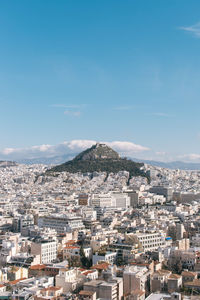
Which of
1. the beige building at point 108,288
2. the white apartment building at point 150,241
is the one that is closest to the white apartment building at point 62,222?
the white apartment building at point 150,241

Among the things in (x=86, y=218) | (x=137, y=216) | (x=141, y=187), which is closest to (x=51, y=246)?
(x=86, y=218)

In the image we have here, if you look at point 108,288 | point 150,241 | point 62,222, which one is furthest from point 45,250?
point 62,222

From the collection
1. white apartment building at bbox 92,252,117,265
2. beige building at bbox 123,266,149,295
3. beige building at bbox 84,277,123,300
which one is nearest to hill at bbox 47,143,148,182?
white apartment building at bbox 92,252,117,265

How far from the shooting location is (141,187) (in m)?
65.6

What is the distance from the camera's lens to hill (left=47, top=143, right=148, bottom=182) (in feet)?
280

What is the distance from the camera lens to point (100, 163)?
90.4 meters

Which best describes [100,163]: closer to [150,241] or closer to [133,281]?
[150,241]

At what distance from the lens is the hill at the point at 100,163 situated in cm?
8531

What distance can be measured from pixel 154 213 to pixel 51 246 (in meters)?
15.9

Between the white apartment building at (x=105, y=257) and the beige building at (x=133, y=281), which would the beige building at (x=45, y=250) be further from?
the beige building at (x=133, y=281)

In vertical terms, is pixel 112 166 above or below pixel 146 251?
above

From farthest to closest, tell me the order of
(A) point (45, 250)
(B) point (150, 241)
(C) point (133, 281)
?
(B) point (150, 241) < (A) point (45, 250) < (C) point (133, 281)

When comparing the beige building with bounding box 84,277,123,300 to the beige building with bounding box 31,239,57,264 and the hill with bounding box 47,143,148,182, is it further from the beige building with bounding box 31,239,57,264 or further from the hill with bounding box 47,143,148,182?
the hill with bounding box 47,143,148,182

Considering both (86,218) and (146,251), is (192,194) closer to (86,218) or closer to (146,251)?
(86,218)
